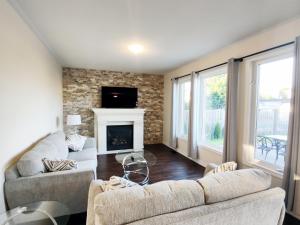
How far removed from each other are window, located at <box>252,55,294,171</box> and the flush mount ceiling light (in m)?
1.97

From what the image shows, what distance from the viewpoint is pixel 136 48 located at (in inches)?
132

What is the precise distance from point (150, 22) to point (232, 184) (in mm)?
2068

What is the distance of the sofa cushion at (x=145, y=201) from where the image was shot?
0.99 metres

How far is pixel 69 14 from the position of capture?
216 centimetres

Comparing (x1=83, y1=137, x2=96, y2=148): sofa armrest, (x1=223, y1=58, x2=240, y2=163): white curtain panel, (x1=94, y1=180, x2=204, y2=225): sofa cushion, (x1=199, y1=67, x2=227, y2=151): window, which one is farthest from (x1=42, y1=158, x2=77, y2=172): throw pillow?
(x1=199, y1=67, x2=227, y2=151): window

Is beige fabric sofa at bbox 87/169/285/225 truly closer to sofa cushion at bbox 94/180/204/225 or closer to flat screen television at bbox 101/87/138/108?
sofa cushion at bbox 94/180/204/225

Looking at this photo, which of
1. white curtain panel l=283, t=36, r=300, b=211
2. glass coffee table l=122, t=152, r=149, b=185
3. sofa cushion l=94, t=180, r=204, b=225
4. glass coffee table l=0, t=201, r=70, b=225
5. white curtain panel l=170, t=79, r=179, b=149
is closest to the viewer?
sofa cushion l=94, t=180, r=204, b=225

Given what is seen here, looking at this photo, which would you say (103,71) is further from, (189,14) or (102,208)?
(102,208)

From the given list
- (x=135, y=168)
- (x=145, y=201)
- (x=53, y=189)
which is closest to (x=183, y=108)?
(x=135, y=168)

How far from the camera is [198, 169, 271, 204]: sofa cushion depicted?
123cm

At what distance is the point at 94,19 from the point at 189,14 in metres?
1.19

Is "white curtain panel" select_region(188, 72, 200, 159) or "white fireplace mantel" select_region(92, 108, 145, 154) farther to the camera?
"white fireplace mantel" select_region(92, 108, 145, 154)

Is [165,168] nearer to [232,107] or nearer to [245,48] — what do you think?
[232,107]

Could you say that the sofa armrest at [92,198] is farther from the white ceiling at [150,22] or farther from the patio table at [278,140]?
the patio table at [278,140]
